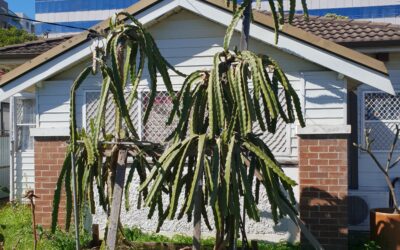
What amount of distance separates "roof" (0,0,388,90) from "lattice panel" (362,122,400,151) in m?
2.09

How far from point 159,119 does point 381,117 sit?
3.76 metres

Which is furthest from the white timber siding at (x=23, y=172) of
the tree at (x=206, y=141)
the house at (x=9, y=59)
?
the tree at (x=206, y=141)

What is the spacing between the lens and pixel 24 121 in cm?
1184

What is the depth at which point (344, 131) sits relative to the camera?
730 centimetres

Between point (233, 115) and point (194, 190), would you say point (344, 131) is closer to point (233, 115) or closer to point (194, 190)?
point (233, 115)

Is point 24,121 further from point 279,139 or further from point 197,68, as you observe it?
point 279,139

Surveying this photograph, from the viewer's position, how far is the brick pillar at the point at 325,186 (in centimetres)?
727

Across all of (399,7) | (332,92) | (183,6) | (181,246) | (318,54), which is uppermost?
(399,7)

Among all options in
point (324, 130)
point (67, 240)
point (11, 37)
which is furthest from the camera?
point (11, 37)

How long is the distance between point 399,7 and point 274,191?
179 feet

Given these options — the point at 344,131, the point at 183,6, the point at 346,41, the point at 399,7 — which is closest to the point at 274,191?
the point at 344,131

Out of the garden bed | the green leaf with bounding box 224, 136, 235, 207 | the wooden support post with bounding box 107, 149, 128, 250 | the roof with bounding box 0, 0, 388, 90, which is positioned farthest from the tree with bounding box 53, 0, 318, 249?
the roof with bounding box 0, 0, 388, 90

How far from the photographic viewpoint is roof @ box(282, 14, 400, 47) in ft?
27.9

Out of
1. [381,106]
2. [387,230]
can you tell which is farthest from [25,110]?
[387,230]
